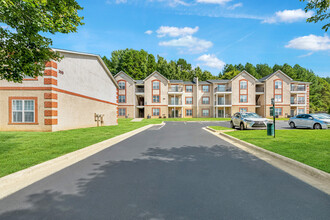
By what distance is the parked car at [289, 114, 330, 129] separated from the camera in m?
15.2

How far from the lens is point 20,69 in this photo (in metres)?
7.36

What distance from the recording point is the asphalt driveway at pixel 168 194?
9.25 ft

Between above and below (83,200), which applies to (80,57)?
above

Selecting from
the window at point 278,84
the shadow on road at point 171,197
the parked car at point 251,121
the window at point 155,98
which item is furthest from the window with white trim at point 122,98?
the shadow on road at point 171,197

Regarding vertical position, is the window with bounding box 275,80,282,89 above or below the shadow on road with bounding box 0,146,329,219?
above

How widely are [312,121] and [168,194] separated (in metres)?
18.3

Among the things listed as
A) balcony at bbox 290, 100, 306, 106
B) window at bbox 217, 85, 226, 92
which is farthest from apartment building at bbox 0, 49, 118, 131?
balcony at bbox 290, 100, 306, 106

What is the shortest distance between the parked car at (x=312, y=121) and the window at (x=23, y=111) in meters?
23.9

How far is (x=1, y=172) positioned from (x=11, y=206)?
187cm

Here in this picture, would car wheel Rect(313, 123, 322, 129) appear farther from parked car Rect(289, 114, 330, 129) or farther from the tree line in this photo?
the tree line

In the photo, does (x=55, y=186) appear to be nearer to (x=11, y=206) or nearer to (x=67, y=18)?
(x=11, y=206)

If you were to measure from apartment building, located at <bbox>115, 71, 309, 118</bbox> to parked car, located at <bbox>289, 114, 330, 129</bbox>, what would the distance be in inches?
993

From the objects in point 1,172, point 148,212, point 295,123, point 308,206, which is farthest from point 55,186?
point 295,123

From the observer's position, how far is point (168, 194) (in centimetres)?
344
